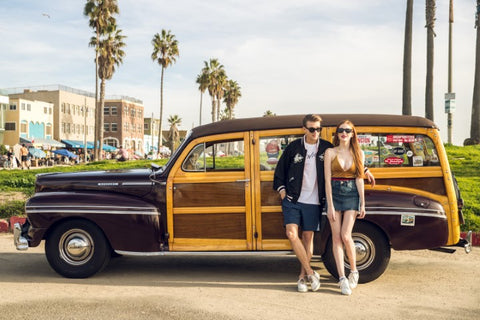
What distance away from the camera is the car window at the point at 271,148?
624cm

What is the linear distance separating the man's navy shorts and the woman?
216mm

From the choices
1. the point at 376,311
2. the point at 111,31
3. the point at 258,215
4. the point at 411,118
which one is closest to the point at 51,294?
the point at 258,215

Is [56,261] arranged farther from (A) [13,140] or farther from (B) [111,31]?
(A) [13,140]

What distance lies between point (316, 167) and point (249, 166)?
2.80ft

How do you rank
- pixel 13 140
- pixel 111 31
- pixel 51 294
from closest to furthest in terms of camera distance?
pixel 51 294 < pixel 111 31 < pixel 13 140

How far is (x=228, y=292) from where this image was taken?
227 inches

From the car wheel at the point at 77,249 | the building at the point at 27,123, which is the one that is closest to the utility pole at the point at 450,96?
the car wheel at the point at 77,249

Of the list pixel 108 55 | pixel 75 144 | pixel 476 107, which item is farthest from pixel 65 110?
pixel 476 107

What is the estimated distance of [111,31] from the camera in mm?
42812

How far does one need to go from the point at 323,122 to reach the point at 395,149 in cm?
89

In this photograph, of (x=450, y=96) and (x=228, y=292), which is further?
(x=450, y=96)

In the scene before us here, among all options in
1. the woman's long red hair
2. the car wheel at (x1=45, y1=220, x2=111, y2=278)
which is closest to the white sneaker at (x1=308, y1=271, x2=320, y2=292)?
the woman's long red hair

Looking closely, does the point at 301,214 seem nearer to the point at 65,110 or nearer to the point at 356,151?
the point at 356,151

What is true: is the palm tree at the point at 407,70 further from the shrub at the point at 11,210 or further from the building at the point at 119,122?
the building at the point at 119,122
